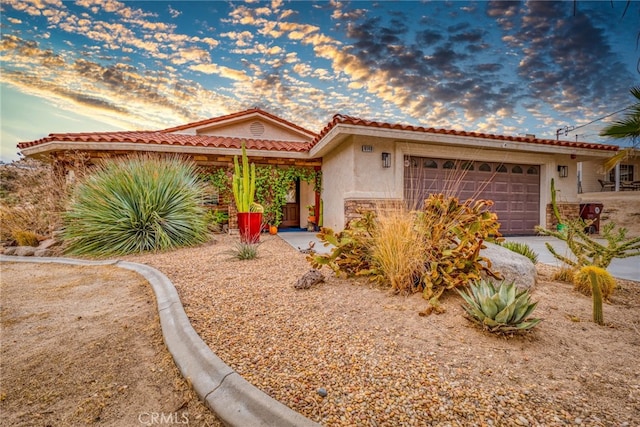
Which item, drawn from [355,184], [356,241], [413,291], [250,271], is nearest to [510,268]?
[413,291]

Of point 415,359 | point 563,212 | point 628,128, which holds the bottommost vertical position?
point 415,359

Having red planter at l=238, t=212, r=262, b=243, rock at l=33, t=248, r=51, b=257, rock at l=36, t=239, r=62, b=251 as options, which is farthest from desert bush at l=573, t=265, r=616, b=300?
rock at l=36, t=239, r=62, b=251

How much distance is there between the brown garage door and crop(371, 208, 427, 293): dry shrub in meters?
5.47

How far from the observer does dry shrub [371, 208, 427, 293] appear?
2.77 m

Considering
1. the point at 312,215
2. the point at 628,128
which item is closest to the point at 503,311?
the point at 628,128

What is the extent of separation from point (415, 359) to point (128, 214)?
608 cm

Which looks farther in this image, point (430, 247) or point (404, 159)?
point (404, 159)

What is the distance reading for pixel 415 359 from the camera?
5.43 feet

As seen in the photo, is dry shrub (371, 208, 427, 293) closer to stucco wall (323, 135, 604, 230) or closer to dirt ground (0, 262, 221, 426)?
dirt ground (0, 262, 221, 426)

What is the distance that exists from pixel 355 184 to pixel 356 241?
13.0 feet

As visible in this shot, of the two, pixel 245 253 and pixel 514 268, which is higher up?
pixel 514 268

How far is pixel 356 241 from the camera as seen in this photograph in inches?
131

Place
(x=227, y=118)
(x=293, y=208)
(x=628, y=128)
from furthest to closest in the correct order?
(x=293, y=208) < (x=227, y=118) < (x=628, y=128)

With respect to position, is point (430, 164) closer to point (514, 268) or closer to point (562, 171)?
point (562, 171)
